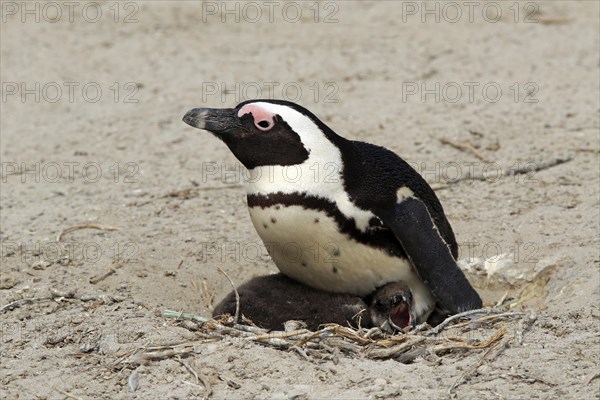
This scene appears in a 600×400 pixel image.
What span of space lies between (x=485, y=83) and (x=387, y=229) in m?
3.75

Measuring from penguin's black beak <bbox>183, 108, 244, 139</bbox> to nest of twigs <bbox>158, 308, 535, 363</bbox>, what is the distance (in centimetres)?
81

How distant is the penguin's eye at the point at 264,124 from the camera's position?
444 centimetres

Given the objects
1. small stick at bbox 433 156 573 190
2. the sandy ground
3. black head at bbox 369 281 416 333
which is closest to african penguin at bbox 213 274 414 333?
black head at bbox 369 281 416 333

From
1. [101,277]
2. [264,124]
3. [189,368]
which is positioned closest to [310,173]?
[264,124]

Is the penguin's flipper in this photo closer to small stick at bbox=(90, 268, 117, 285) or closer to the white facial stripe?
the white facial stripe

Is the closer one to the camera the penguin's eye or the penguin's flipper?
the penguin's eye

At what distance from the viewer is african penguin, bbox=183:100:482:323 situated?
14.4ft

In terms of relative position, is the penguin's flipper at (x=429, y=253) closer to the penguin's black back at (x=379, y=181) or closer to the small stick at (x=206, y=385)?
the penguin's black back at (x=379, y=181)

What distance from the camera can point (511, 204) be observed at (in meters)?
6.17

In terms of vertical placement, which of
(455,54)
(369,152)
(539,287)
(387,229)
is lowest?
(539,287)

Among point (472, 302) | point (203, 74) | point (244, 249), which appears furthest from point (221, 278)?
point (203, 74)

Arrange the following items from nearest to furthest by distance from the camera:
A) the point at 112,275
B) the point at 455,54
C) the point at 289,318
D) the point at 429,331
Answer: the point at 429,331 < the point at 289,318 < the point at 112,275 < the point at 455,54

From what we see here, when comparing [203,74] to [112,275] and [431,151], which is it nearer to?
[431,151]

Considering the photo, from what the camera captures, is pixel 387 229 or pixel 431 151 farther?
pixel 431 151
